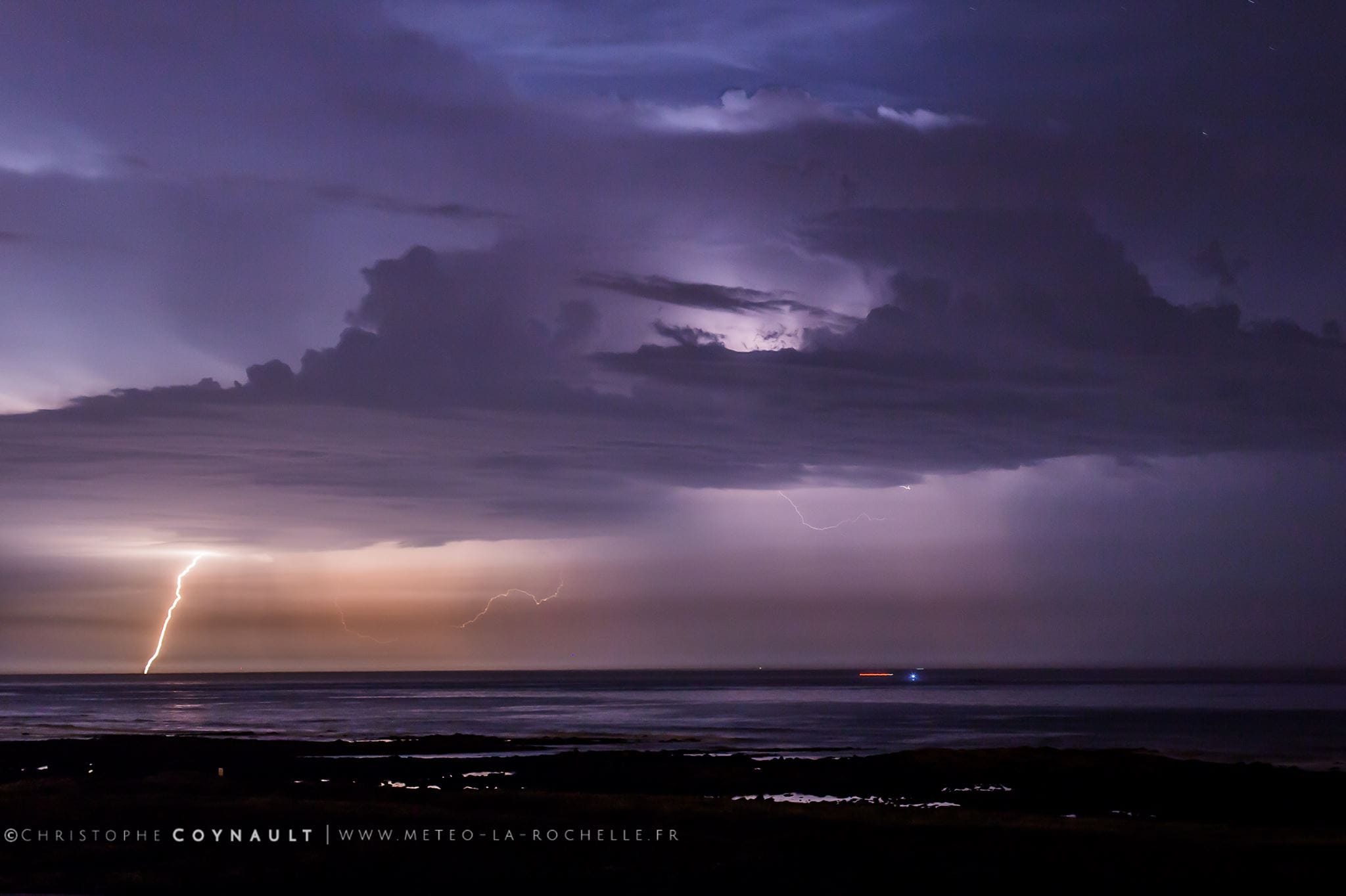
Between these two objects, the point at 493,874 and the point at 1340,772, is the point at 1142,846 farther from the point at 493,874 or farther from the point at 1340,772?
the point at 1340,772

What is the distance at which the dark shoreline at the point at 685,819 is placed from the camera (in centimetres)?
2161

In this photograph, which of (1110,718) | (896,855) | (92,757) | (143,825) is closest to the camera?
(896,855)

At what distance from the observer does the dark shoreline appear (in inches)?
851

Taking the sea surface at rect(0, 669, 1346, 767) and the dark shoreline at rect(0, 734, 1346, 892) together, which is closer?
the dark shoreline at rect(0, 734, 1346, 892)

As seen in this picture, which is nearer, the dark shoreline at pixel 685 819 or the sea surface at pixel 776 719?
the dark shoreline at pixel 685 819

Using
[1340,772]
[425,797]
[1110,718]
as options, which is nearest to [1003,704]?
[1110,718]

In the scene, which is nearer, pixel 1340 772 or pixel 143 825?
pixel 143 825

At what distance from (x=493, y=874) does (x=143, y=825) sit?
10.3 meters

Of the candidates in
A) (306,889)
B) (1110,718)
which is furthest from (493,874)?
(1110,718)

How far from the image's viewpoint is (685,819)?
27.6 meters

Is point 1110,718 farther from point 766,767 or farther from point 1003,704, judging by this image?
point 766,767

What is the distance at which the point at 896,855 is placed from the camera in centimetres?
2320

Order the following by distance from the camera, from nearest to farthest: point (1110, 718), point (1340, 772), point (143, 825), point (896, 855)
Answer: point (896, 855) → point (143, 825) → point (1340, 772) → point (1110, 718)

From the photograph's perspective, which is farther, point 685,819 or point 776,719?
point 776,719
